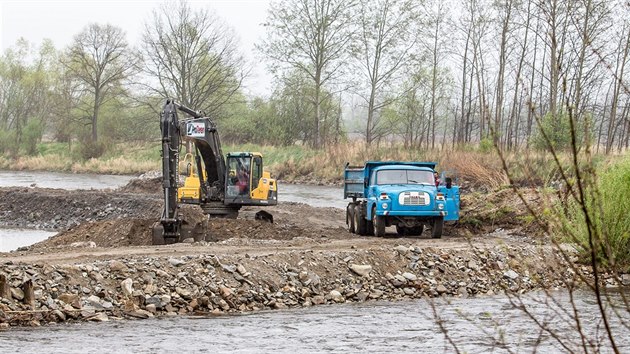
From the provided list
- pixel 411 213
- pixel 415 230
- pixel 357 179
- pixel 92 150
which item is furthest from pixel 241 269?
pixel 92 150

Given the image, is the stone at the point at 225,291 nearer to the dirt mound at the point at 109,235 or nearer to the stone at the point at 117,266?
the stone at the point at 117,266

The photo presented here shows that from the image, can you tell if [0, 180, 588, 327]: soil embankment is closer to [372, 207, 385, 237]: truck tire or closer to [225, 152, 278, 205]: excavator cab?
[225, 152, 278, 205]: excavator cab

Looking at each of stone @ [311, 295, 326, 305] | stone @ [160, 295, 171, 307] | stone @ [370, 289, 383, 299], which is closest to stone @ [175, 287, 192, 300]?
stone @ [160, 295, 171, 307]

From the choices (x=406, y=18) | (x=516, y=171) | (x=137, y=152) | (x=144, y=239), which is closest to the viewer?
(x=144, y=239)

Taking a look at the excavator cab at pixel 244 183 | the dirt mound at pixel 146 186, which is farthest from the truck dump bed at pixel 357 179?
the dirt mound at pixel 146 186

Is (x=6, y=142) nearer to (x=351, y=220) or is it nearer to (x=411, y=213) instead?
(x=351, y=220)

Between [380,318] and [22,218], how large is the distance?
24203 millimetres

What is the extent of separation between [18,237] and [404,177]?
13081 millimetres

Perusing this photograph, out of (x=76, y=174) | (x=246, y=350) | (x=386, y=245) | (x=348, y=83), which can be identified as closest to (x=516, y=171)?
(x=386, y=245)

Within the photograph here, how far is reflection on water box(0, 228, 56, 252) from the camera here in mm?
25562

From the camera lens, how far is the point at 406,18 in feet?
189

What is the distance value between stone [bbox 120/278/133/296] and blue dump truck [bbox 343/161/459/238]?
919 centimetres

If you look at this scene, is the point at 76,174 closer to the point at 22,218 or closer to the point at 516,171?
the point at 22,218

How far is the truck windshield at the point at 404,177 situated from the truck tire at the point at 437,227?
0.99 meters
